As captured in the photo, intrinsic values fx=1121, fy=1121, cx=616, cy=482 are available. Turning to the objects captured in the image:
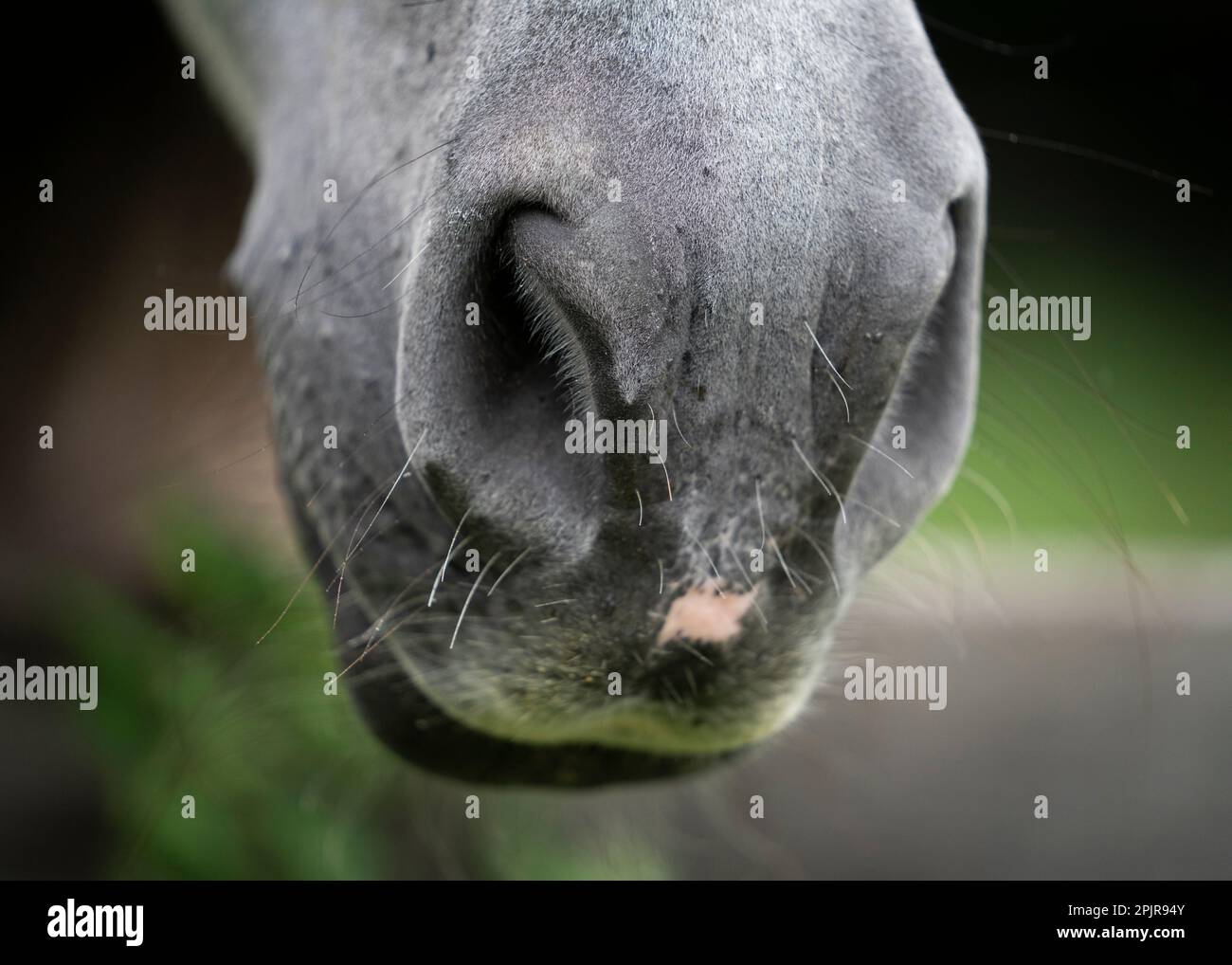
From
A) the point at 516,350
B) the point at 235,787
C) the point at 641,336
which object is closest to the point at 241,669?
the point at 235,787

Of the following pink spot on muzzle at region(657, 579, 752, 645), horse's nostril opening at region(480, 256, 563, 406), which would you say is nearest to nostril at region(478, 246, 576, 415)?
horse's nostril opening at region(480, 256, 563, 406)

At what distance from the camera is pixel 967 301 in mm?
785

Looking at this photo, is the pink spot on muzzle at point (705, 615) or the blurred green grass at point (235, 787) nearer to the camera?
the pink spot on muzzle at point (705, 615)

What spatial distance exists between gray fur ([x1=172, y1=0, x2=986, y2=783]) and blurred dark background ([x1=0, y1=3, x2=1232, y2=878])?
0.61 metres

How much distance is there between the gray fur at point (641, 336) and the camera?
64cm

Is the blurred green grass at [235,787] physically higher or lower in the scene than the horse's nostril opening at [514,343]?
lower

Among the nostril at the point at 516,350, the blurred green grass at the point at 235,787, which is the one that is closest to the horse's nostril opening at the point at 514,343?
the nostril at the point at 516,350

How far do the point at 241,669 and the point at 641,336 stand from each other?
0.92m

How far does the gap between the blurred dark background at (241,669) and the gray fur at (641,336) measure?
606 millimetres

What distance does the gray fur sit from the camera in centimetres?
64

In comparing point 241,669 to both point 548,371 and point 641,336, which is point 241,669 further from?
point 641,336

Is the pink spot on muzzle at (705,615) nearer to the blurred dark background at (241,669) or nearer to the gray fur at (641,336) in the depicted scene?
the gray fur at (641,336)
